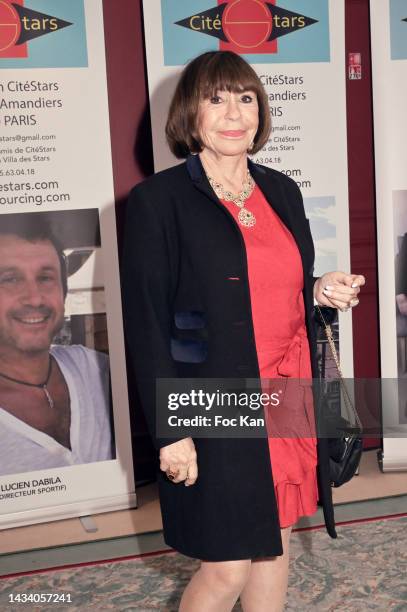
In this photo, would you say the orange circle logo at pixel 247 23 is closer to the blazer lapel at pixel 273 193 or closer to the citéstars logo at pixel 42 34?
the citéstars logo at pixel 42 34

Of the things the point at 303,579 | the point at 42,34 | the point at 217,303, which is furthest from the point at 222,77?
the point at 303,579

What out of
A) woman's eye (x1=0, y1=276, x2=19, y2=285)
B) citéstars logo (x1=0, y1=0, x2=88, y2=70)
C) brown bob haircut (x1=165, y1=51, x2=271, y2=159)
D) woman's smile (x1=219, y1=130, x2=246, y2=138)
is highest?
citéstars logo (x1=0, y1=0, x2=88, y2=70)

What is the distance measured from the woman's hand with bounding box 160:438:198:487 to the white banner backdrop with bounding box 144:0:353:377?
1.82 m

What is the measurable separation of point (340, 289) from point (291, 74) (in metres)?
1.81

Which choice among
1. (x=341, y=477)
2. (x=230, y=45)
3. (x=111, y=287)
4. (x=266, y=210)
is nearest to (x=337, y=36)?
(x=230, y=45)

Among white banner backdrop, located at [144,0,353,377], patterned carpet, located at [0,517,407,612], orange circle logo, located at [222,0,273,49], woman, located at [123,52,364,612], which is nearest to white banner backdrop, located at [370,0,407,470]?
white banner backdrop, located at [144,0,353,377]

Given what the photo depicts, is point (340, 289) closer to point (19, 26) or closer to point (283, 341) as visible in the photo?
point (283, 341)

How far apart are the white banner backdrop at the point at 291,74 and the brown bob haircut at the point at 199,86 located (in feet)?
4.76

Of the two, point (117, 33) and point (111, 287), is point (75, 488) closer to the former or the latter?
point (111, 287)

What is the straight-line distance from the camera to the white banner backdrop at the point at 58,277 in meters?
3.12

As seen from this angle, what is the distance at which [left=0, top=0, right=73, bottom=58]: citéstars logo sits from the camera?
3059 mm

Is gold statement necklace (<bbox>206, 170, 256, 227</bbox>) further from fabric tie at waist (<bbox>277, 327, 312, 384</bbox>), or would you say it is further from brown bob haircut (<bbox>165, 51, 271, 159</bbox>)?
Answer: fabric tie at waist (<bbox>277, 327, 312, 384</bbox>)

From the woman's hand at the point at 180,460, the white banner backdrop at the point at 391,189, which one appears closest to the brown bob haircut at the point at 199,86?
the woman's hand at the point at 180,460

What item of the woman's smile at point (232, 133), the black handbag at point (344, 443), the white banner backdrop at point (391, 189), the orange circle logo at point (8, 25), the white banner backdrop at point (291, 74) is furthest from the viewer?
the white banner backdrop at point (391, 189)
